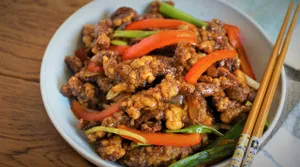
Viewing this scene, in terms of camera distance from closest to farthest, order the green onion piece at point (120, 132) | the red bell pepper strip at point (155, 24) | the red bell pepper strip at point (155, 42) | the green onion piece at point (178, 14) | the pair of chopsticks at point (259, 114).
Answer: the pair of chopsticks at point (259, 114) → the green onion piece at point (120, 132) → the red bell pepper strip at point (155, 42) → the red bell pepper strip at point (155, 24) → the green onion piece at point (178, 14)

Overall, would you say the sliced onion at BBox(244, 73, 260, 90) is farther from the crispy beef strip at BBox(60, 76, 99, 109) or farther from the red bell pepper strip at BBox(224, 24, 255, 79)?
the crispy beef strip at BBox(60, 76, 99, 109)

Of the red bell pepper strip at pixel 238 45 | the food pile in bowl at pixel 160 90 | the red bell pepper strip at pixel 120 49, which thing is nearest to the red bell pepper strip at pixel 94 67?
the food pile in bowl at pixel 160 90

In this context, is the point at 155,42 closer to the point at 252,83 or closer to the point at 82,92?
the point at 82,92

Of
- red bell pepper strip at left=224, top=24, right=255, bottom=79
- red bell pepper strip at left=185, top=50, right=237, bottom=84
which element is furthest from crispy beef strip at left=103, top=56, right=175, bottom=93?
red bell pepper strip at left=224, top=24, right=255, bottom=79

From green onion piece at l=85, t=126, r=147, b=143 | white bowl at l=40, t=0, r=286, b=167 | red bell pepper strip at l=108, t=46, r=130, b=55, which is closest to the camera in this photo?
green onion piece at l=85, t=126, r=147, b=143

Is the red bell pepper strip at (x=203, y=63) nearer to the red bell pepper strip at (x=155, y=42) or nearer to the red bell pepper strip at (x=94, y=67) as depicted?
the red bell pepper strip at (x=155, y=42)

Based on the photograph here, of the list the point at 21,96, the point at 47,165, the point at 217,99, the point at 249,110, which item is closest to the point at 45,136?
the point at 47,165
